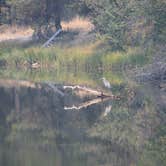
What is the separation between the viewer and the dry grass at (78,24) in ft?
178

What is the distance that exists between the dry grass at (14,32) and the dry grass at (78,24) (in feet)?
8.73

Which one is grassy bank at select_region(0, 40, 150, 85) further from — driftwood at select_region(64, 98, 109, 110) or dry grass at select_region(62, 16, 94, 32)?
driftwood at select_region(64, 98, 109, 110)

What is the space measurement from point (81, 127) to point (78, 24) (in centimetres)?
3006

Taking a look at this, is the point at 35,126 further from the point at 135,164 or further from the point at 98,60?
the point at 98,60

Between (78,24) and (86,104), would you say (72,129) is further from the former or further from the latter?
(78,24)

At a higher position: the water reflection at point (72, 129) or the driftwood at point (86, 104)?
the water reflection at point (72, 129)

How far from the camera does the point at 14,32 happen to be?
186ft

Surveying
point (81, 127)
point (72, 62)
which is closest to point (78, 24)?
point (72, 62)

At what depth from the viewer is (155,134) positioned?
2453cm

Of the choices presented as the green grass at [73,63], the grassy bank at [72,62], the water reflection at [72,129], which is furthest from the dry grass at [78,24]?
the water reflection at [72,129]

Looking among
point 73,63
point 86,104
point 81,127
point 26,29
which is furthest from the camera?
point 26,29

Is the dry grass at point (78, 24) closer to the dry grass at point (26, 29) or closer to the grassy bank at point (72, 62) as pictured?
the dry grass at point (26, 29)

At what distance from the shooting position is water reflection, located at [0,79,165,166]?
2106 centimetres

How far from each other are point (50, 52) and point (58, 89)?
32.6 ft
